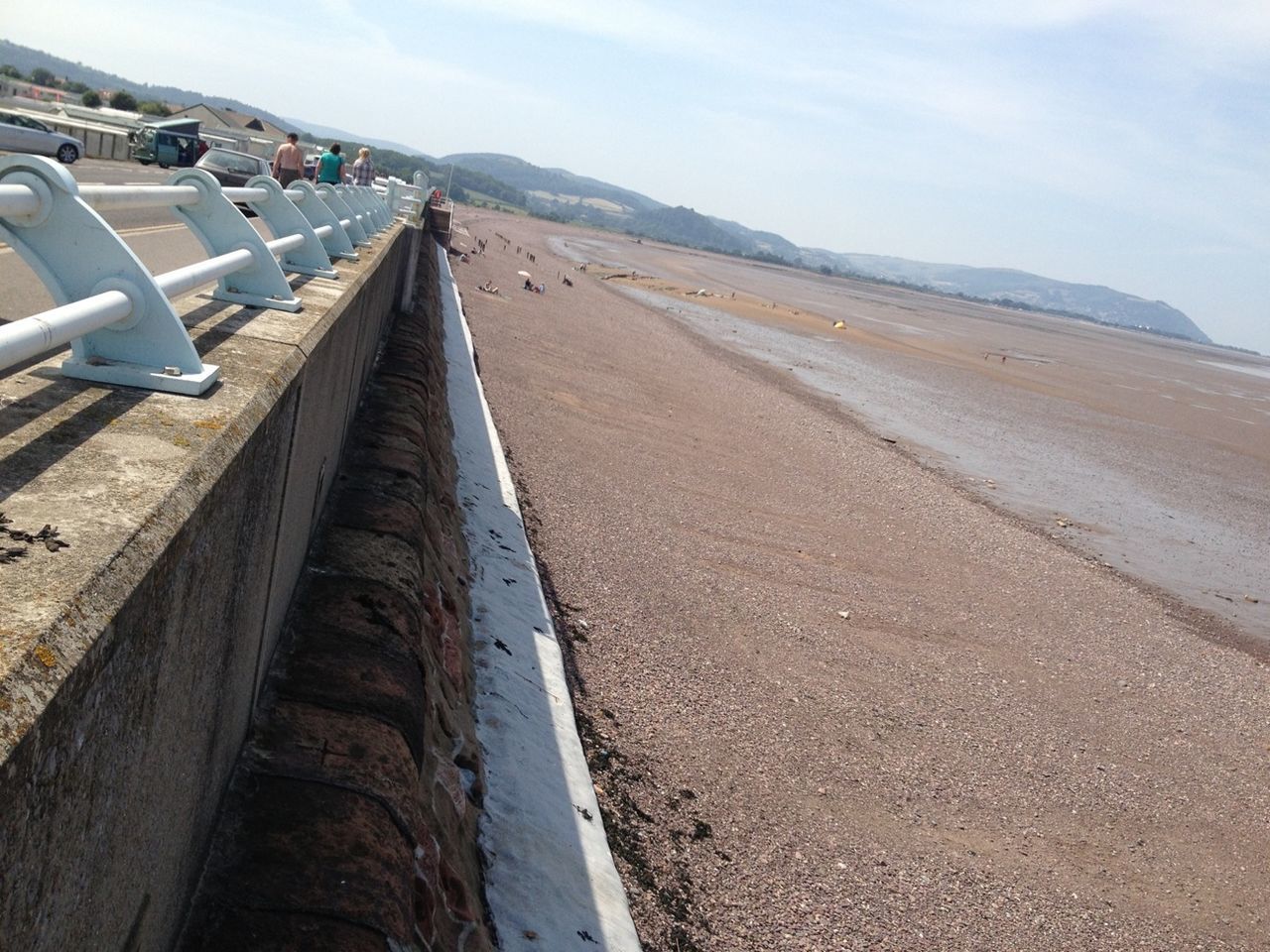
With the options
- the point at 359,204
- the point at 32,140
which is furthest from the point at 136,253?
the point at 32,140

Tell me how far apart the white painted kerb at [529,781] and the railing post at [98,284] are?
7.66ft

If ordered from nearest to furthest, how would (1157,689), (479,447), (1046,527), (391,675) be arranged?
(391,675)
(479,447)
(1157,689)
(1046,527)

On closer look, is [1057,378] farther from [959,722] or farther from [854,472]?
[959,722]

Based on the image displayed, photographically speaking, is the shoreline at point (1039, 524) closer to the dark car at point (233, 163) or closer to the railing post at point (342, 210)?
the railing post at point (342, 210)

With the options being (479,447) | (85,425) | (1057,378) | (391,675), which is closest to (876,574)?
(479,447)

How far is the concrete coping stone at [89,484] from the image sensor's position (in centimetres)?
121

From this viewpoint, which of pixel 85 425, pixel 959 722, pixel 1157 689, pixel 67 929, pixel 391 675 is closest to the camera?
pixel 67 929

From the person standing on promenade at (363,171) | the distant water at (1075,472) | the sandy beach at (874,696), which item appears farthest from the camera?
the distant water at (1075,472)

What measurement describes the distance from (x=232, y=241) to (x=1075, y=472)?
2444 centimetres

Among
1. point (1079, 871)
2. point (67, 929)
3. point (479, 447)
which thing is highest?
point (67, 929)

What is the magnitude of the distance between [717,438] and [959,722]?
34.1 ft

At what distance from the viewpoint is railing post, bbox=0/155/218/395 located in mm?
2186

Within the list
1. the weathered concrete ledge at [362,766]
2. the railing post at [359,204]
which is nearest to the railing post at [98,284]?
the weathered concrete ledge at [362,766]

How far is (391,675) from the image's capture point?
3555mm
